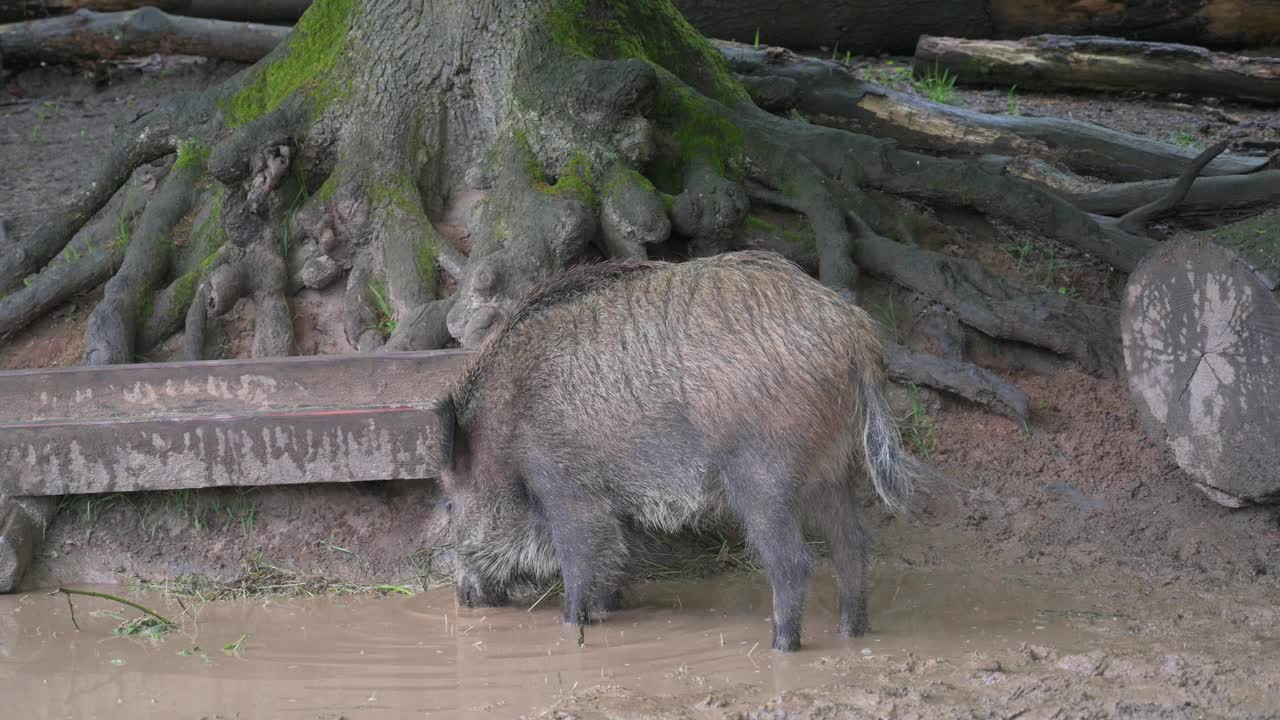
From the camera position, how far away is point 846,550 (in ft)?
14.0

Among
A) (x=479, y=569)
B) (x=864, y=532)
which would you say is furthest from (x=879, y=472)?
(x=479, y=569)

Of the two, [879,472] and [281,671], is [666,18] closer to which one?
[879,472]

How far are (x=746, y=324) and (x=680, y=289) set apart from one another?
0.32m

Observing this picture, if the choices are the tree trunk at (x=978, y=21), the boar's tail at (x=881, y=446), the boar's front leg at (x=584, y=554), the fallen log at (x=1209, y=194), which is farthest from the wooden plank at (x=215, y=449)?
the tree trunk at (x=978, y=21)

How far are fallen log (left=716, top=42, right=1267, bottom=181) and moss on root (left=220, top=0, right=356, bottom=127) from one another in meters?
2.32

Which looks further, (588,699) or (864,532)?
(864,532)

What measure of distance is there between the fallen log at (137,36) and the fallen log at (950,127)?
3.31m

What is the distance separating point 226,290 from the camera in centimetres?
577

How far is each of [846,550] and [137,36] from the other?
6.32m

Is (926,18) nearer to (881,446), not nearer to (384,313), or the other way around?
(384,313)

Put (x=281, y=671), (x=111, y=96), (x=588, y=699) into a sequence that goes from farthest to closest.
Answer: (x=111, y=96) < (x=281, y=671) < (x=588, y=699)

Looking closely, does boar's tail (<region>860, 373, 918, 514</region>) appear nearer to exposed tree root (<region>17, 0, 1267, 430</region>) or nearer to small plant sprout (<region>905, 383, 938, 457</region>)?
small plant sprout (<region>905, 383, 938, 457</region>)

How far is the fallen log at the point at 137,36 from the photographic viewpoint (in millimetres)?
8328

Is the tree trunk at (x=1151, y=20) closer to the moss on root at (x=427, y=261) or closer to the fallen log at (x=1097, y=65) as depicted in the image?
the fallen log at (x=1097, y=65)
